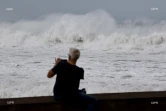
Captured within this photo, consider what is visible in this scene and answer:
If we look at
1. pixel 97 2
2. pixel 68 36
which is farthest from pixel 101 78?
pixel 97 2

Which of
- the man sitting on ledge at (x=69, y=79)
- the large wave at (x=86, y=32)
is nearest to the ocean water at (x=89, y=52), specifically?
the large wave at (x=86, y=32)

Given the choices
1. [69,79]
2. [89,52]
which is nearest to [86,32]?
[89,52]

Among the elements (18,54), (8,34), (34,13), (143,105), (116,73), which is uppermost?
(34,13)

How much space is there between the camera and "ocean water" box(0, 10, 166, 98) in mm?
3758

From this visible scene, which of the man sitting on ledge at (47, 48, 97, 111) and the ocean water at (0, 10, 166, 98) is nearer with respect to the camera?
the man sitting on ledge at (47, 48, 97, 111)

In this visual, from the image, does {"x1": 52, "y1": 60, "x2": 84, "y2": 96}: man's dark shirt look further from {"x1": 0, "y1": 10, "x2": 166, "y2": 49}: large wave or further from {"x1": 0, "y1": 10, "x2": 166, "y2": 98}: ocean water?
{"x1": 0, "y1": 10, "x2": 166, "y2": 49}: large wave

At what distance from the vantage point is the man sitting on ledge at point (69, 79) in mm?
2721

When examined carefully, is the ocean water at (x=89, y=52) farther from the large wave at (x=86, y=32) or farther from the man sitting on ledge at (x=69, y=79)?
the man sitting on ledge at (x=69, y=79)

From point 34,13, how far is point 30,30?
0.22 metres

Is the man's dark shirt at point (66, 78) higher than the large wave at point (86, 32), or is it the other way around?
the large wave at point (86, 32)

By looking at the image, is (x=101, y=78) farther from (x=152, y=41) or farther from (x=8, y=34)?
(x=8, y=34)

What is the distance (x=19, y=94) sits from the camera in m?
3.72

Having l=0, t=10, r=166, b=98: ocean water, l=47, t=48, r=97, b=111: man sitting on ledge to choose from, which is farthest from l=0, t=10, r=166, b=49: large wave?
l=47, t=48, r=97, b=111: man sitting on ledge

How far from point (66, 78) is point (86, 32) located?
1.41 metres
